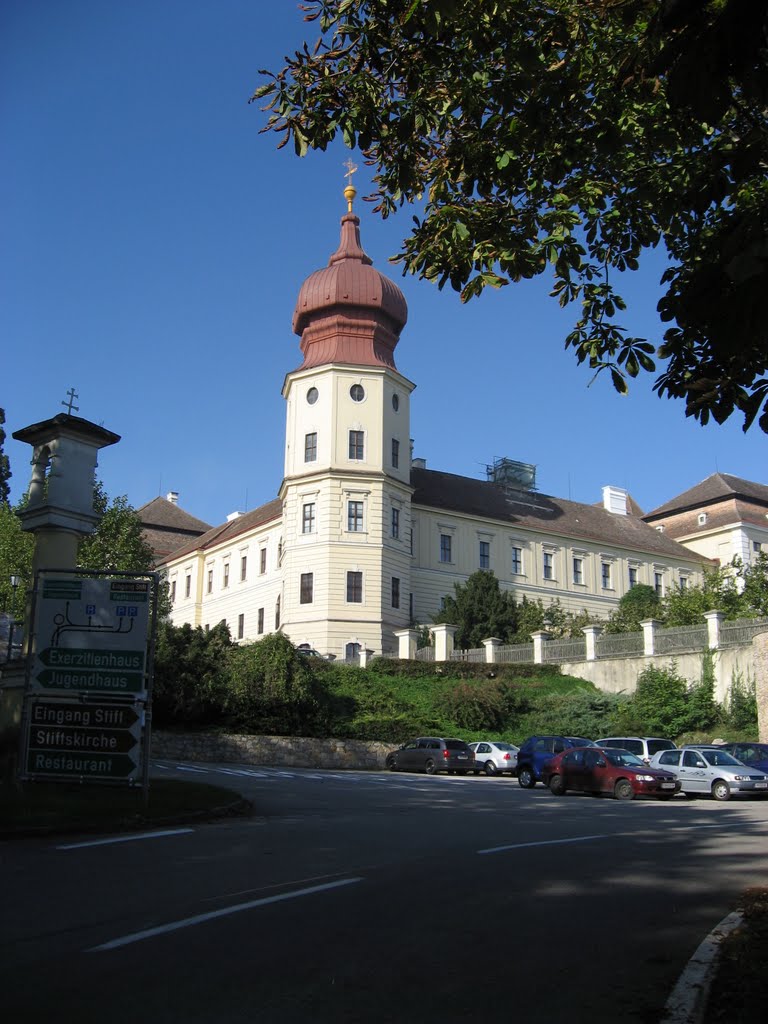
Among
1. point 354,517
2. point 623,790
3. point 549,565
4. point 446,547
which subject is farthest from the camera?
point 549,565

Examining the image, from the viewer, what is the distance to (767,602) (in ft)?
155

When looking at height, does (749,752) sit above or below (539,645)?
below

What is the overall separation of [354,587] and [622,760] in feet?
116

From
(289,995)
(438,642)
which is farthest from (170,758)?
(289,995)

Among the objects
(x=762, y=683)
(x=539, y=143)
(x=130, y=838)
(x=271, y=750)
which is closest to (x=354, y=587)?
(x=271, y=750)

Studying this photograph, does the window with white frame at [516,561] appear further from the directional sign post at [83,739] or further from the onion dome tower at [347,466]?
the directional sign post at [83,739]

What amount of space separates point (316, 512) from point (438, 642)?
1314 centimetres

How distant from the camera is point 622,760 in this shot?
26094mm

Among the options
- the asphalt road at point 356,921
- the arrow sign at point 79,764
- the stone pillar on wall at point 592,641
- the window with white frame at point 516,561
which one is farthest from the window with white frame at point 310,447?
the asphalt road at point 356,921

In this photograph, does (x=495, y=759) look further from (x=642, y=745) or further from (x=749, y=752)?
(x=749, y=752)

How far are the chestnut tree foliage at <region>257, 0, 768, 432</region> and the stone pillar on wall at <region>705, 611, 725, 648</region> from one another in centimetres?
3181

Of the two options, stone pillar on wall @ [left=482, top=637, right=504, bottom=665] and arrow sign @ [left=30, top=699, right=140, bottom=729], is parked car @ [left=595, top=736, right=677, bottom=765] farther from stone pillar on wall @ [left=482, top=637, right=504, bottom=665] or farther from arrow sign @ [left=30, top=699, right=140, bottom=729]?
arrow sign @ [left=30, top=699, right=140, bottom=729]

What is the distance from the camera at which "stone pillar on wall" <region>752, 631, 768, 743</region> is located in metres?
35.5

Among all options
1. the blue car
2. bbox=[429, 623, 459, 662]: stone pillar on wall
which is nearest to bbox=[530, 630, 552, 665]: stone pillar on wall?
bbox=[429, 623, 459, 662]: stone pillar on wall
